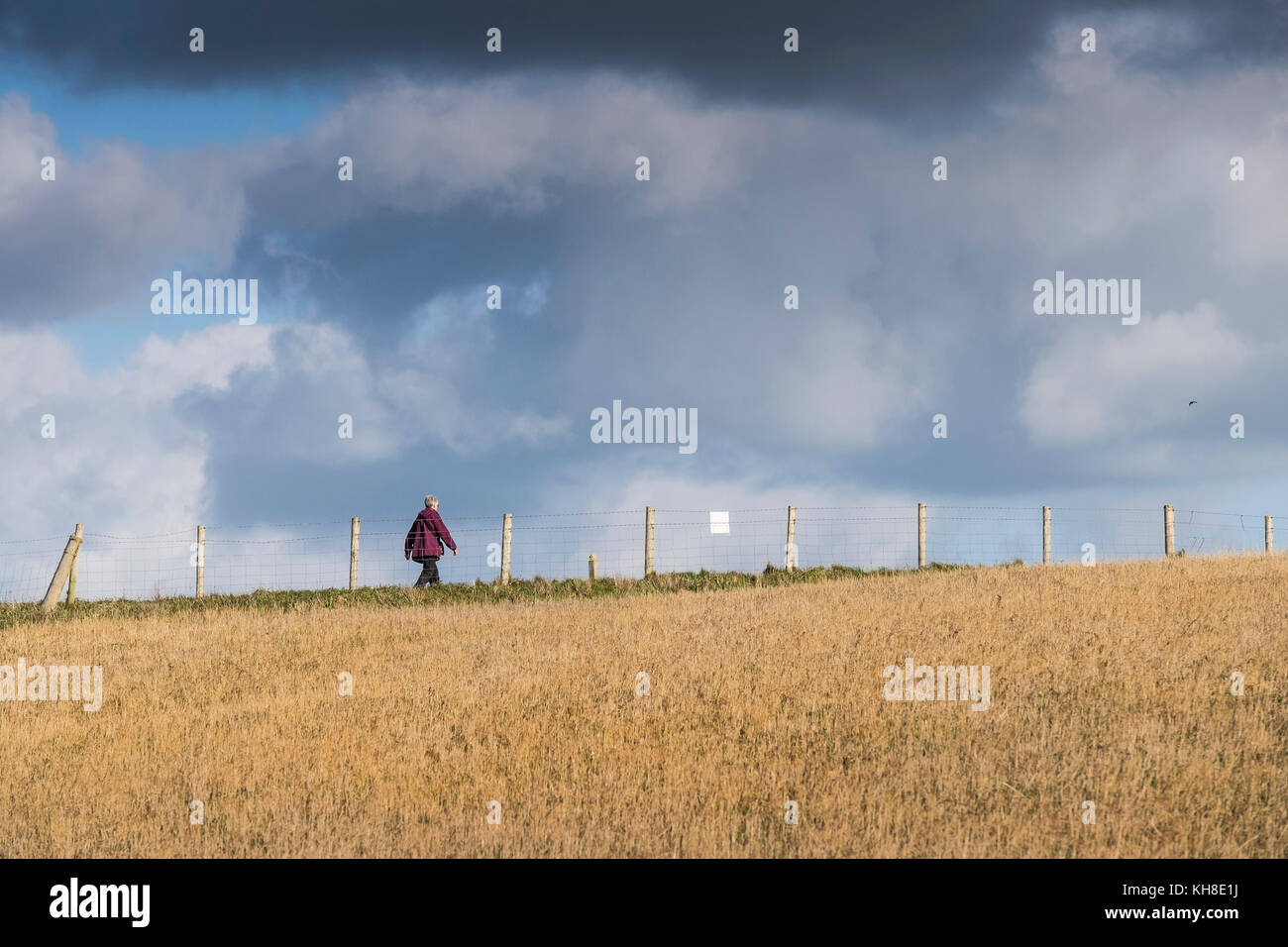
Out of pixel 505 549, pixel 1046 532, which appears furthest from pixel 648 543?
pixel 1046 532

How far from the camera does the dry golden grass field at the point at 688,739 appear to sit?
32.8ft

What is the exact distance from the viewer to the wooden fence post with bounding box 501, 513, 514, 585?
32.7 m

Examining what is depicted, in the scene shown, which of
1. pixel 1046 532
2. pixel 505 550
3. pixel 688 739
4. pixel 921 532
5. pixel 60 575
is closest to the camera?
pixel 688 739

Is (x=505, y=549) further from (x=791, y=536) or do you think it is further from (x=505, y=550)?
(x=791, y=536)

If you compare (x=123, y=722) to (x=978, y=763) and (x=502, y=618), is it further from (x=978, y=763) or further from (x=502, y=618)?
(x=978, y=763)

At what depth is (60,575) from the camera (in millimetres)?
28453

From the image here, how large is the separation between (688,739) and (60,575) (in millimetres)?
21588

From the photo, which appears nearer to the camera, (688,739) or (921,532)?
(688,739)

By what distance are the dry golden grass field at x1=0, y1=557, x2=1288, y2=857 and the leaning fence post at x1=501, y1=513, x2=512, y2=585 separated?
11.0 meters

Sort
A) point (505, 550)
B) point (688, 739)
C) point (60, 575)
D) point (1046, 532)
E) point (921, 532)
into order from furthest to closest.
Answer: point (1046, 532), point (921, 532), point (505, 550), point (60, 575), point (688, 739)

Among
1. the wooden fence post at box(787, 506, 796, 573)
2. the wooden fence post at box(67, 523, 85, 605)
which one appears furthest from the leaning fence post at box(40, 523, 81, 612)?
the wooden fence post at box(787, 506, 796, 573)
